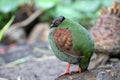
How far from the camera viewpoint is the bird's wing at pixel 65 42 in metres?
2.50

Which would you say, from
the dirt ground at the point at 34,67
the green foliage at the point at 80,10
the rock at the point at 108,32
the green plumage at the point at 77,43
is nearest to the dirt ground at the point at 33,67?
the dirt ground at the point at 34,67

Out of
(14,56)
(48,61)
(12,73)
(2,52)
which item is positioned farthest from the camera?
(2,52)

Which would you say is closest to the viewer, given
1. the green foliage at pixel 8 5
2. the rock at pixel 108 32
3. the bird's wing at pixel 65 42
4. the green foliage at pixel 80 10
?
the bird's wing at pixel 65 42

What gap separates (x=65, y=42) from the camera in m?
2.51

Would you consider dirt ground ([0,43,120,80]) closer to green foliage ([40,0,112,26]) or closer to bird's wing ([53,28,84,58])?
bird's wing ([53,28,84,58])

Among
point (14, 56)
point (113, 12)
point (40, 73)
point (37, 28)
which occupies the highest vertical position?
point (113, 12)

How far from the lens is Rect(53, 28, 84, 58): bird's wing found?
2.50 meters

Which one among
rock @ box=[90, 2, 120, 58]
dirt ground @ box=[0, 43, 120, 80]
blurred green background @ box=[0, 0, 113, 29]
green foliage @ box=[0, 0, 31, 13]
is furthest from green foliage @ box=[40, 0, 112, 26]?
rock @ box=[90, 2, 120, 58]

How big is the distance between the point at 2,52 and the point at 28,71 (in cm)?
169

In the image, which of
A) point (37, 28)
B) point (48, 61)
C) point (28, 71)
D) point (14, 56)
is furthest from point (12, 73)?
point (37, 28)

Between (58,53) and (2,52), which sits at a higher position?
(58,53)

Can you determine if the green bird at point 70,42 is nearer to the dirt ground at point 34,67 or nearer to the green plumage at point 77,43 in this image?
the green plumage at point 77,43

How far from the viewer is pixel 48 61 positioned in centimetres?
397

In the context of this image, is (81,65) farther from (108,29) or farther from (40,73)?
(108,29)
